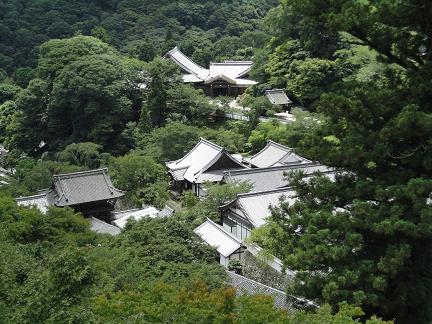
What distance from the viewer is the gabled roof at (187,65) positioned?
47406 millimetres

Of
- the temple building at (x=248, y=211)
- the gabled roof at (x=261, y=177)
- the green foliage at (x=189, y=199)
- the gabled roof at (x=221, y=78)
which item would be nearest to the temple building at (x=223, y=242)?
the temple building at (x=248, y=211)

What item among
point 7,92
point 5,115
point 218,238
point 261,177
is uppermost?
point 218,238

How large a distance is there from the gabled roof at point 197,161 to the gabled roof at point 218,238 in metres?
7.00

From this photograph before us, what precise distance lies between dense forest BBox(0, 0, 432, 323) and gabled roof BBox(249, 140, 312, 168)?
1474mm

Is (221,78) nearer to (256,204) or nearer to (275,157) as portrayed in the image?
(275,157)

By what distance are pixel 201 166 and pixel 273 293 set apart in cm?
1465

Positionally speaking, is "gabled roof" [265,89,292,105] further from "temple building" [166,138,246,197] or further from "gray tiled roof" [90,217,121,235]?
"gray tiled roof" [90,217,121,235]

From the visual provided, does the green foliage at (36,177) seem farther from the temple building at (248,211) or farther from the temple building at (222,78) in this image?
the temple building at (222,78)

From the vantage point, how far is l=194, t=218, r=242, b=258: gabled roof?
19953 millimetres

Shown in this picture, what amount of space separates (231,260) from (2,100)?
3310cm

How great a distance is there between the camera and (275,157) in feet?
97.2

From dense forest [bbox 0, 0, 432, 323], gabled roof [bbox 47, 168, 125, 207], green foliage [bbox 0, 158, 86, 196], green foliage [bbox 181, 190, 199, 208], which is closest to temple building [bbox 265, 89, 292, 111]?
dense forest [bbox 0, 0, 432, 323]

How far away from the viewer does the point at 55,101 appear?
117 ft

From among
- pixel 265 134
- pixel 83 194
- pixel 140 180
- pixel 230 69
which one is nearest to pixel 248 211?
pixel 83 194
